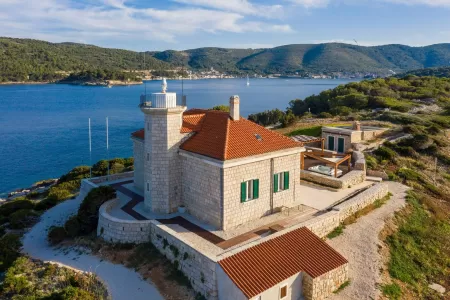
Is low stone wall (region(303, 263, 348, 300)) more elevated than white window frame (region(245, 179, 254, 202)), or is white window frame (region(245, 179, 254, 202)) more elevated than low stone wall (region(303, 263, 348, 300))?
white window frame (region(245, 179, 254, 202))

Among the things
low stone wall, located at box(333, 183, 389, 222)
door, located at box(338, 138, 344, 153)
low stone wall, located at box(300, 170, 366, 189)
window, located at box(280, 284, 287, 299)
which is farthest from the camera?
door, located at box(338, 138, 344, 153)

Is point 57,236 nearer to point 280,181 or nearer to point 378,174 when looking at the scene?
point 280,181

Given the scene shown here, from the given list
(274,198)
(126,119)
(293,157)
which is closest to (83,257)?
(274,198)

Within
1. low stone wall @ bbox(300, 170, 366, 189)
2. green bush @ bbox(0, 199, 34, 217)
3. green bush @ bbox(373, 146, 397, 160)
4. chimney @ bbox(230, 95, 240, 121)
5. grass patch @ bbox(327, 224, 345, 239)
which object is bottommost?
green bush @ bbox(0, 199, 34, 217)

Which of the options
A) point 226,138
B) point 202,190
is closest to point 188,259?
point 202,190

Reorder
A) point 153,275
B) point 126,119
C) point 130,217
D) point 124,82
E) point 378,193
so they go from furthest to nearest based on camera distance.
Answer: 1. point 124,82
2. point 126,119
3. point 378,193
4. point 130,217
5. point 153,275

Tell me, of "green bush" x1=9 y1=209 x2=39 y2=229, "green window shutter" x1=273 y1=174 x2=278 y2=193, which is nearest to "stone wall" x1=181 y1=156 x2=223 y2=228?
"green window shutter" x1=273 y1=174 x2=278 y2=193

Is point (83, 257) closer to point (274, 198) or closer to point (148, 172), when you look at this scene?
point (148, 172)

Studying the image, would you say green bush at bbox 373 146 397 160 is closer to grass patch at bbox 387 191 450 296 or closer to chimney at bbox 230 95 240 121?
grass patch at bbox 387 191 450 296
